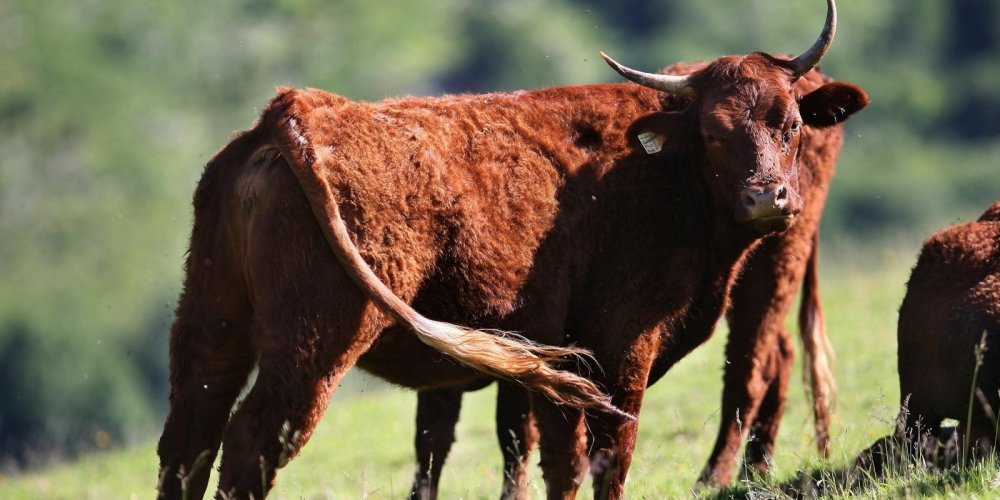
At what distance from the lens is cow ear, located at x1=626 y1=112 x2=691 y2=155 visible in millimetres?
7121

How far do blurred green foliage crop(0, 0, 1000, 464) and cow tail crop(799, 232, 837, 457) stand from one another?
75.2 feet

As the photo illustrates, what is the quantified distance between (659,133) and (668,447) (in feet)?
13.1

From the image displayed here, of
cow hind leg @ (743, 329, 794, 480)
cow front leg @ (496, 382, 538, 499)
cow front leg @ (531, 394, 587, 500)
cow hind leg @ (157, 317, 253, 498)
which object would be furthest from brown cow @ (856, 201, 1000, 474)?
cow hind leg @ (157, 317, 253, 498)

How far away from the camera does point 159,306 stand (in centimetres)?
5097

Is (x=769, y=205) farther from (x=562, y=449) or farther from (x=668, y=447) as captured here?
(x=668, y=447)

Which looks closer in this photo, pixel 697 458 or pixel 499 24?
pixel 697 458

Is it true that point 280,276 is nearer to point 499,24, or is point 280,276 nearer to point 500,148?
point 500,148

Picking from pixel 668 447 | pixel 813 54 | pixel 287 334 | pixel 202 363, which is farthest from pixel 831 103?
pixel 668 447

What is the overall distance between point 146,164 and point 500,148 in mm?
54576

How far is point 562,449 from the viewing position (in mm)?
6961

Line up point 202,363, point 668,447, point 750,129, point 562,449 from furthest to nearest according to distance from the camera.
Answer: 1. point 668,447
2. point 562,449
3. point 750,129
4. point 202,363

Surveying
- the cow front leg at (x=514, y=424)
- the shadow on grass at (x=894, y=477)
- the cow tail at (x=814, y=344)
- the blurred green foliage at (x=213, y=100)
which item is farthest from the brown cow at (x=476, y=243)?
the blurred green foliage at (x=213, y=100)

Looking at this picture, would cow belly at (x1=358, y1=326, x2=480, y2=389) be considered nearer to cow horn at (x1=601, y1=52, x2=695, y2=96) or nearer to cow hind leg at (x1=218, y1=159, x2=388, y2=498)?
cow hind leg at (x1=218, y1=159, x2=388, y2=498)

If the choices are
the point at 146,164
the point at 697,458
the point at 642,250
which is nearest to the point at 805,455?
the point at 697,458
